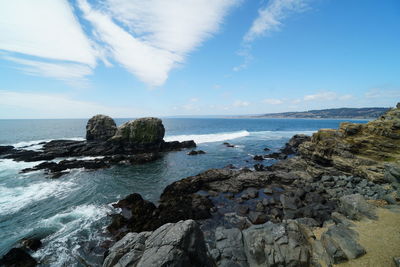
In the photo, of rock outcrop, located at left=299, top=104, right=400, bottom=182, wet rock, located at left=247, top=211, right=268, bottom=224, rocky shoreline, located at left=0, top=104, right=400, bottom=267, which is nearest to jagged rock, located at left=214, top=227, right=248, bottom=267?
rocky shoreline, located at left=0, top=104, right=400, bottom=267

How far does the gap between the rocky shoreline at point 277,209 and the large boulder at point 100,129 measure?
2092 centimetres

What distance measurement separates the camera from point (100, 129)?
175ft

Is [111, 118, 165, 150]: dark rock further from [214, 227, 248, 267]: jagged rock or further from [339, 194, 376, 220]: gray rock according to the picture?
[339, 194, 376, 220]: gray rock

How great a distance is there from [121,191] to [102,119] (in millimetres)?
40906

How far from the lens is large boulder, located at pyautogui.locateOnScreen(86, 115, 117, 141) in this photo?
5291 cm

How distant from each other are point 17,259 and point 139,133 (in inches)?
1392

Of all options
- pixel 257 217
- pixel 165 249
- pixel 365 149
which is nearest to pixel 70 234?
pixel 165 249

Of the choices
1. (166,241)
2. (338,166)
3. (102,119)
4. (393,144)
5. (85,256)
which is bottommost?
(85,256)

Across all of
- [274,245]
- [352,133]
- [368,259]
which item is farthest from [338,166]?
[274,245]

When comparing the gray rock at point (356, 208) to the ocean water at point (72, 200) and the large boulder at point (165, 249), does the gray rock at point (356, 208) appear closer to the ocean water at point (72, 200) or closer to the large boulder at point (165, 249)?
the large boulder at point (165, 249)

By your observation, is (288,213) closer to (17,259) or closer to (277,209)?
(277,209)

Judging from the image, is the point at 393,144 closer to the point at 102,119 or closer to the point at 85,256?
the point at 85,256

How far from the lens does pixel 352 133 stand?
2264 cm

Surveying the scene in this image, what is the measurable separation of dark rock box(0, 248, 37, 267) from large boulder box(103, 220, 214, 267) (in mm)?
8918
